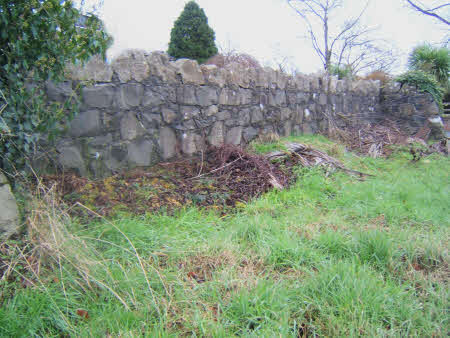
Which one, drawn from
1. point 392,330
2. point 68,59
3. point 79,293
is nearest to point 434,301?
point 392,330

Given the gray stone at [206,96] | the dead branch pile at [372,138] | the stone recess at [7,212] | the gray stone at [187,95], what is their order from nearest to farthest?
1. the stone recess at [7,212]
2. the gray stone at [187,95]
3. the gray stone at [206,96]
4. the dead branch pile at [372,138]

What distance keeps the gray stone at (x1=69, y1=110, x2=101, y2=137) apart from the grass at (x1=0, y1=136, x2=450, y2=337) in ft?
3.51

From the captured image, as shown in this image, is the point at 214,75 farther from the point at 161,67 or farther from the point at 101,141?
the point at 101,141

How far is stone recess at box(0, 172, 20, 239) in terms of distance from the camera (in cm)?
192

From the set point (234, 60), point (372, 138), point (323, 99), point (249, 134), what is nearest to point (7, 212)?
point (249, 134)

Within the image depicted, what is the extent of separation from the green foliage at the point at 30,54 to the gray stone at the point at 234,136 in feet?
8.63

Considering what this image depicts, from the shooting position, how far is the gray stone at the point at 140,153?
11.6ft

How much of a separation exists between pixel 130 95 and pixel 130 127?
13.6 inches

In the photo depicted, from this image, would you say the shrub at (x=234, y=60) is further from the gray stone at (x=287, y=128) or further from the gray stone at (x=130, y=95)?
the gray stone at (x=130, y=95)

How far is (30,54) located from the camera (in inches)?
81.6

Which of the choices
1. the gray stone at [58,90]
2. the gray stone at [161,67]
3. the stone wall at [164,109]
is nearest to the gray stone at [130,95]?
the stone wall at [164,109]

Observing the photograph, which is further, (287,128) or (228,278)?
(287,128)

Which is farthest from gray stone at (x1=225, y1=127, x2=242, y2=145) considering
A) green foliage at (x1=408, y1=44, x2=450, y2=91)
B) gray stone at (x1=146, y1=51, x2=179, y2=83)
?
green foliage at (x1=408, y1=44, x2=450, y2=91)

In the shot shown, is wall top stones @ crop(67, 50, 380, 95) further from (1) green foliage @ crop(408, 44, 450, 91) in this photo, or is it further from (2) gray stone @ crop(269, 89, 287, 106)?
(1) green foliage @ crop(408, 44, 450, 91)
